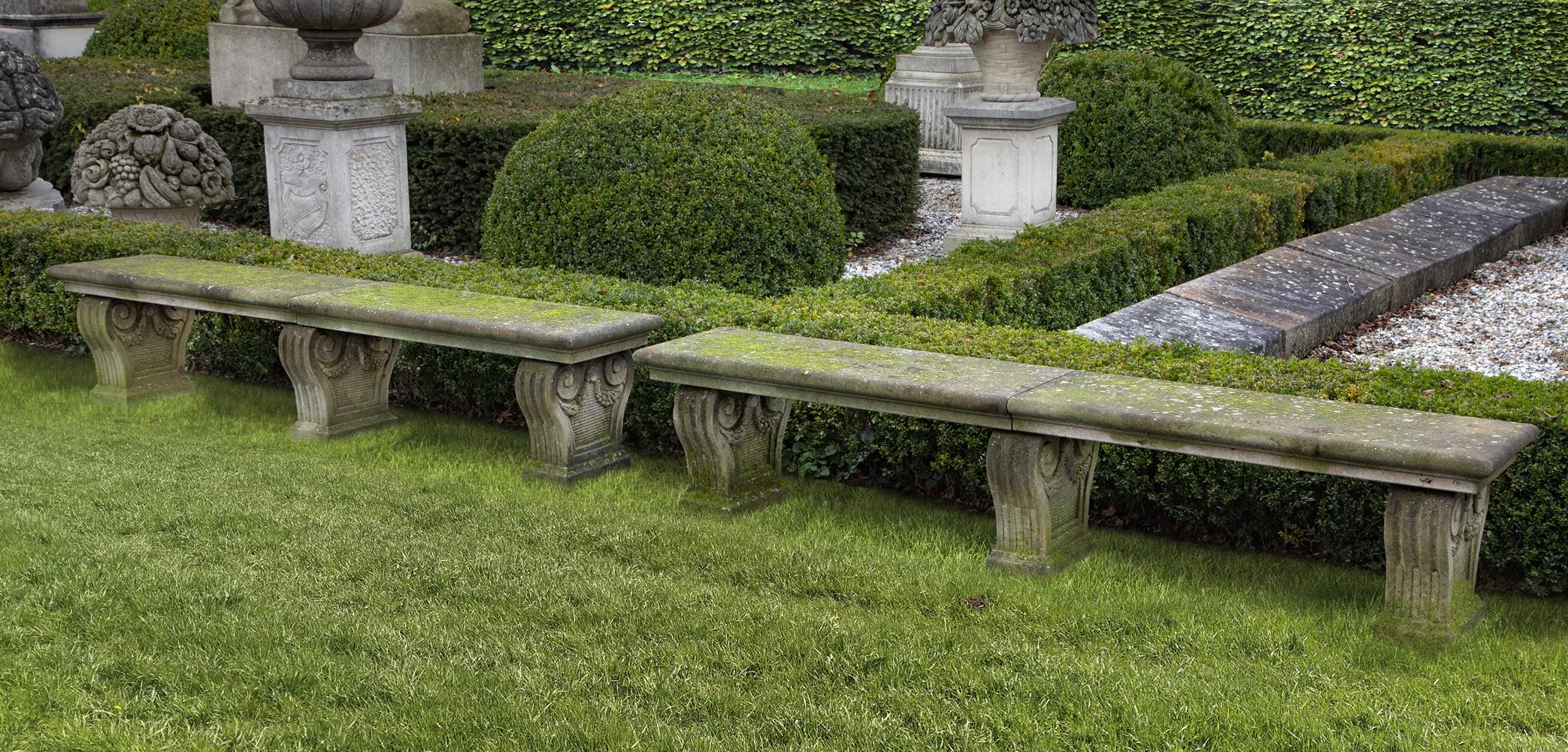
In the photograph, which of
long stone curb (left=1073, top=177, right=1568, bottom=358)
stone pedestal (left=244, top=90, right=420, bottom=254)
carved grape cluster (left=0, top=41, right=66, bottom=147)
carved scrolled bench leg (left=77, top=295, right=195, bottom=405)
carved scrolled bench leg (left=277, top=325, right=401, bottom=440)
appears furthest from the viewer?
carved grape cluster (left=0, top=41, right=66, bottom=147)

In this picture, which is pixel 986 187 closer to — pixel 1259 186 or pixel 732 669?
pixel 1259 186

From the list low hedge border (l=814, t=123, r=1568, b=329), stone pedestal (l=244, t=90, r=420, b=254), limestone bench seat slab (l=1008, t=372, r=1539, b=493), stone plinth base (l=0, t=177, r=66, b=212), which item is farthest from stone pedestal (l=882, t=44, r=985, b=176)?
limestone bench seat slab (l=1008, t=372, r=1539, b=493)

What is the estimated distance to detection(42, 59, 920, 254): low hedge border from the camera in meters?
10.2

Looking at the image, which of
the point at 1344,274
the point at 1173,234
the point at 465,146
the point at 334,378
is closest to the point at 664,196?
the point at 334,378

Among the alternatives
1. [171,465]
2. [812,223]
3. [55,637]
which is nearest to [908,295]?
[812,223]

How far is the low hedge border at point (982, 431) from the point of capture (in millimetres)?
4402

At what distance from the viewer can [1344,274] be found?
8555 millimetres

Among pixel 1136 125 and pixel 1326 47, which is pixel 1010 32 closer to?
pixel 1136 125

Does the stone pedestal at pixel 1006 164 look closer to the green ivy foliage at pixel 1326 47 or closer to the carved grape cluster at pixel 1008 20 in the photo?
the carved grape cluster at pixel 1008 20

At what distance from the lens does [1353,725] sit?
3422mm

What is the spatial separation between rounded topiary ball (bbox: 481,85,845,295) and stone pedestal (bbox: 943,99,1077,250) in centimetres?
247

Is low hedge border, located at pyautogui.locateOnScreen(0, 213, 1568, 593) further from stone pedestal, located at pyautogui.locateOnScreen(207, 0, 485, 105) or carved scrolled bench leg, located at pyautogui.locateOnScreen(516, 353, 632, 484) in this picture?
stone pedestal, located at pyautogui.locateOnScreen(207, 0, 485, 105)

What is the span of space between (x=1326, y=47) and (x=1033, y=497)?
13.5 m

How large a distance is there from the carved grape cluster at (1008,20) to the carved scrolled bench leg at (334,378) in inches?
179
